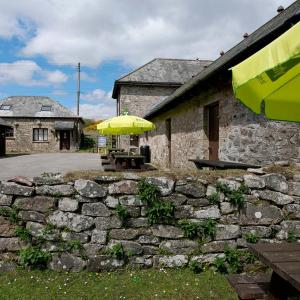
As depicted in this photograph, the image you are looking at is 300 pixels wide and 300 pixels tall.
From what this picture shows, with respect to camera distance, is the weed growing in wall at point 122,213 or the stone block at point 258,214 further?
the stone block at point 258,214

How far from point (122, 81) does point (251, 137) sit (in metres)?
21.4

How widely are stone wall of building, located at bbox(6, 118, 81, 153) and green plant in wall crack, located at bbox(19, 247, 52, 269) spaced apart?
105 feet

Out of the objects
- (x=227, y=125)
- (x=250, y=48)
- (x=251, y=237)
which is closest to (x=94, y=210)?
(x=251, y=237)

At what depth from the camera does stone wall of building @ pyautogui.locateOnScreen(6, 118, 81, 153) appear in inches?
1384

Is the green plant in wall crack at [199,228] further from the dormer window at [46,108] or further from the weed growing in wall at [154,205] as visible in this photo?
the dormer window at [46,108]

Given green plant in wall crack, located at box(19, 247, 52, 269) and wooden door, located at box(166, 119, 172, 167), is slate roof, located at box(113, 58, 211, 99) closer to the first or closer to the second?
wooden door, located at box(166, 119, 172, 167)

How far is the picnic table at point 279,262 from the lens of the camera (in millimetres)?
2465

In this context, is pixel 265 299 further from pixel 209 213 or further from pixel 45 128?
pixel 45 128

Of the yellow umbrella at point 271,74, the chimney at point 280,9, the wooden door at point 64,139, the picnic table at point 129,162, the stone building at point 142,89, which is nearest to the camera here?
the yellow umbrella at point 271,74

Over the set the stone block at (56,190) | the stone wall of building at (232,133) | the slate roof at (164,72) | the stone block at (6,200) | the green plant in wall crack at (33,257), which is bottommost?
the green plant in wall crack at (33,257)

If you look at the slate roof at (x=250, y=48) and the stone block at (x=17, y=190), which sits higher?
the slate roof at (x=250, y=48)

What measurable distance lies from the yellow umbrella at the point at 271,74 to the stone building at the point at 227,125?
605mm

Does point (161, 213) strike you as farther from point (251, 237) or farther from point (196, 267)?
point (251, 237)

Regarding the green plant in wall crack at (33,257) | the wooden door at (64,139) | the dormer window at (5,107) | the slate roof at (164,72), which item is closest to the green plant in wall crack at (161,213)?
the green plant in wall crack at (33,257)
